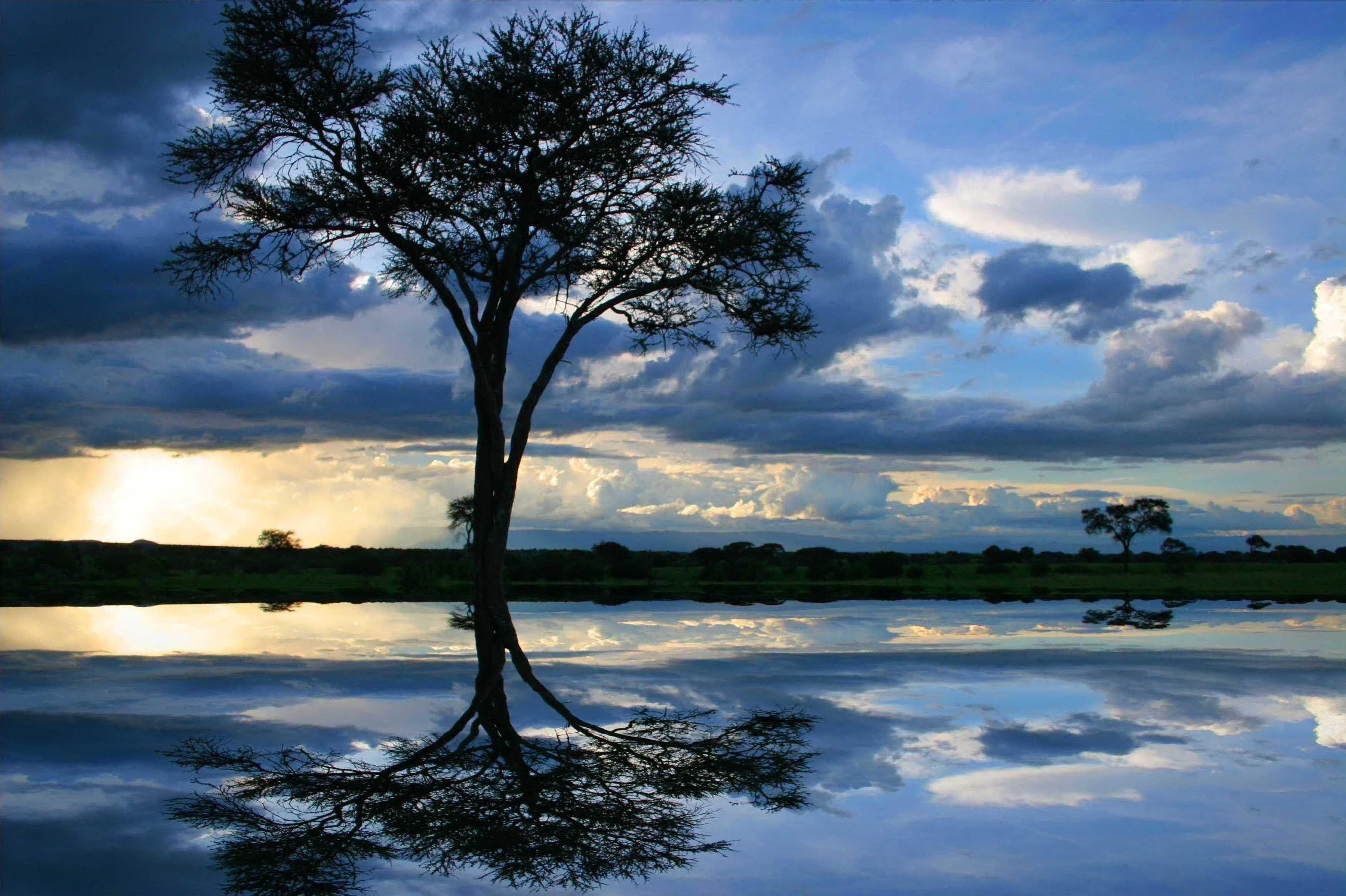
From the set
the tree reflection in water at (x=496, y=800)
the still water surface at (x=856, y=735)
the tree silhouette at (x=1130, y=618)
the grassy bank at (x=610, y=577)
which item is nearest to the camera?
the still water surface at (x=856, y=735)

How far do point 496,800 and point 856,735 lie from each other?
143 inches

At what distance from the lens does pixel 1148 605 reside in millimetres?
28328

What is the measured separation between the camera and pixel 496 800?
696 centimetres

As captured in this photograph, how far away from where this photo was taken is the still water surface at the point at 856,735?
18.8ft

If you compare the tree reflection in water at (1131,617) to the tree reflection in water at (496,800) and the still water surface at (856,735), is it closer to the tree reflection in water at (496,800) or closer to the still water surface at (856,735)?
the still water surface at (856,735)

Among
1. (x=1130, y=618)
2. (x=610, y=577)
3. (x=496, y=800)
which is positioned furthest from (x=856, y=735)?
(x=610, y=577)

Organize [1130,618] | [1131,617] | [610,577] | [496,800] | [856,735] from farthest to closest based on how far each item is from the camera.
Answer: [610,577] → [1131,617] → [1130,618] → [856,735] → [496,800]

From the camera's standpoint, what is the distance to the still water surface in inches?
225

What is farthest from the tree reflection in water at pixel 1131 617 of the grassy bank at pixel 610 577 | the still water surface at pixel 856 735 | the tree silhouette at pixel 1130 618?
the grassy bank at pixel 610 577

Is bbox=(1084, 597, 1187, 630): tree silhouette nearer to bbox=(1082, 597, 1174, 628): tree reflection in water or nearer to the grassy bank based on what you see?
bbox=(1082, 597, 1174, 628): tree reflection in water

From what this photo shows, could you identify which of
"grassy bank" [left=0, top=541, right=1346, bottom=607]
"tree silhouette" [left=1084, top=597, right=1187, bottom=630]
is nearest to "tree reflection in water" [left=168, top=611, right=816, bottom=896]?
"grassy bank" [left=0, top=541, right=1346, bottom=607]

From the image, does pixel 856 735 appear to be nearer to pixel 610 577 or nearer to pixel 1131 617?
pixel 1131 617

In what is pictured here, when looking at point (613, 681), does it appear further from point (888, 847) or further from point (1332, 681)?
point (1332, 681)

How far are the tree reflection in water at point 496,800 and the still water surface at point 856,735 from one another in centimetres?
21
